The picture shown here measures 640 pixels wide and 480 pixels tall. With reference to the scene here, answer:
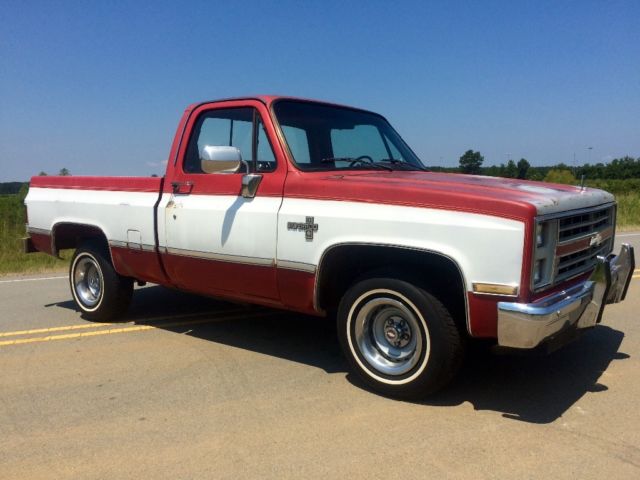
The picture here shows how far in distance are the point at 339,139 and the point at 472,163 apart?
5.43 ft

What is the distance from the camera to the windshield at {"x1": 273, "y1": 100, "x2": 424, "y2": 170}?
15.1 feet

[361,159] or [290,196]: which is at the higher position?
[361,159]

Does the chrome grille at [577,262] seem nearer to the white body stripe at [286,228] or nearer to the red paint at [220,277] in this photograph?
the white body stripe at [286,228]

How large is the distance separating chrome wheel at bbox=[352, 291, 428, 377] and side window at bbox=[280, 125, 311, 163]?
4.25 feet

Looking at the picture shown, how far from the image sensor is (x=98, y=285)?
6.07 metres

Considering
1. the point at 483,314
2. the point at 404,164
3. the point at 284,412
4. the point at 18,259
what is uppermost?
the point at 404,164

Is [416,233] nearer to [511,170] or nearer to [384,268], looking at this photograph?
[384,268]

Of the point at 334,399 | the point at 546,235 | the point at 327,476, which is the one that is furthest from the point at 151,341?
the point at 546,235

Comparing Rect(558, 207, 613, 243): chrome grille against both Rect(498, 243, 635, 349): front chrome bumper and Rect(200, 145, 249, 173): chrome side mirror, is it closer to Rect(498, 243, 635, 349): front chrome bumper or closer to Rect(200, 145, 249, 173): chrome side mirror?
Rect(498, 243, 635, 349): front chrome bumper

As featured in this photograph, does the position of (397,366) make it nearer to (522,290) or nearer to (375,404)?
(375,404)

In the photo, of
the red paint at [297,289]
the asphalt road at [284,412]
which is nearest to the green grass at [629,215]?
the asphalt road at [284,412]

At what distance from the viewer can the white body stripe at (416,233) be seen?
128 inches

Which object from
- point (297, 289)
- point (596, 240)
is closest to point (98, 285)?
point (297, 289)

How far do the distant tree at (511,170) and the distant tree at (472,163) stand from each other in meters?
0.27
